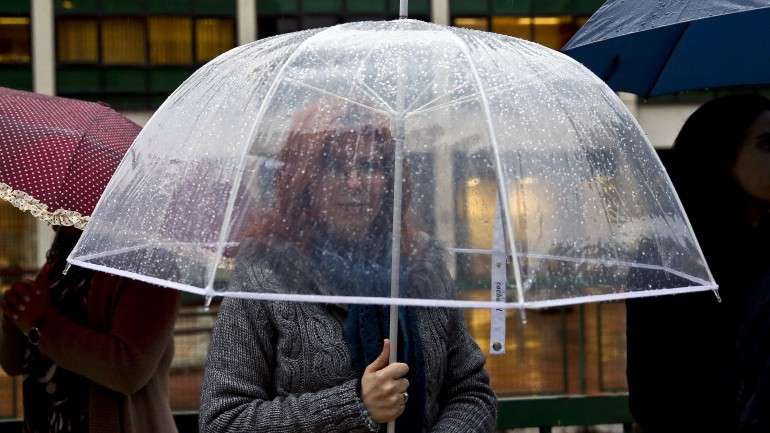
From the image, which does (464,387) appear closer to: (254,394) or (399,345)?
(399,345)

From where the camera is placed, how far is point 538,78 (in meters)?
2.63

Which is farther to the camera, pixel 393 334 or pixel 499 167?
pixel 393 334

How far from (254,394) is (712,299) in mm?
1421

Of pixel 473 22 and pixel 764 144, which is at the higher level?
pixel 473 22

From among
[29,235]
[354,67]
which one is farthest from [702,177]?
[29,235]

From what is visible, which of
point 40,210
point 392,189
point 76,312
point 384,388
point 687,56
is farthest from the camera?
point 687,56

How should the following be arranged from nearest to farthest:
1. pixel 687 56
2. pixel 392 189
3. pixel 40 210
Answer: pixel 392 189
pixel 40 210
pixel 687 56

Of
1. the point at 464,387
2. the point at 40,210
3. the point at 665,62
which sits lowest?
the point at 464,387

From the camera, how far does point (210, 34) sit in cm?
2291

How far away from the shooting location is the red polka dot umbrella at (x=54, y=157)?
3494mm

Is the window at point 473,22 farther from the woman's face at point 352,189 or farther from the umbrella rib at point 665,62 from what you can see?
the woman's face at point 352,189

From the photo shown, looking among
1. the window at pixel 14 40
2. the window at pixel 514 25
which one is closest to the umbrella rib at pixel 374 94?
the window at pixel 514 25

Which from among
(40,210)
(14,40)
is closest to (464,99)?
(40,210)

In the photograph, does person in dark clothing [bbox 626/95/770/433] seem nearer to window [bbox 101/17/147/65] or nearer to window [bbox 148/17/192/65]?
window [bbox 148/17/192/65]
